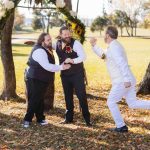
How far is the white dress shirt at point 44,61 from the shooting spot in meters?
8.47

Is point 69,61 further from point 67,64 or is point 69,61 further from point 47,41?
point 47,41

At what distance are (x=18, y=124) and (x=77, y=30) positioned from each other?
8.65 ft

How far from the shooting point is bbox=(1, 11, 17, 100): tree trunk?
12562 millimetres

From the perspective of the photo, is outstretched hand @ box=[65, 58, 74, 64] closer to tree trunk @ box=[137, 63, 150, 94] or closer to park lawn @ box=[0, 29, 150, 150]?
park lawn @ box=[0, 29, 150, 150]

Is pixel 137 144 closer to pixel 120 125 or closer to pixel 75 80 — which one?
pixel 120 125

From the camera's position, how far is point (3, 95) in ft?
42.3

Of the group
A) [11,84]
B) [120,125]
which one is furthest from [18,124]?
[11,84]

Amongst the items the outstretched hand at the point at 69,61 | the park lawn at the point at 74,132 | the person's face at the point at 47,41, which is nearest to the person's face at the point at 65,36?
the person's face at the point at 47,41

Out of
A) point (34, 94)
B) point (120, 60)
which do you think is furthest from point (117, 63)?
Result: point (34, 94)

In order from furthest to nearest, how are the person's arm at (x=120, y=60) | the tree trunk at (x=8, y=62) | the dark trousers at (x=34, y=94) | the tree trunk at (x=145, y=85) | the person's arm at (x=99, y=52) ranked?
the tree trunk at (x=145, y=85), the tree trunk at (x=8, y=62), the dark trousers at (x=34, y=94), the person's arm at (x=99, y=52), the person's arm at (x=120, y=60)

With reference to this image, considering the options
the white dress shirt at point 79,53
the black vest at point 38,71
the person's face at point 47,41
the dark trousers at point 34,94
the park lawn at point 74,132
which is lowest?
the park lawn at point 74,132

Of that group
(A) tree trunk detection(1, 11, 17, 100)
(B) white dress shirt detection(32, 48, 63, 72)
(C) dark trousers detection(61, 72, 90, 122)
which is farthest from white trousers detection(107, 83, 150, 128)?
(A) tree trunk detection(1, 11, 17, 100)

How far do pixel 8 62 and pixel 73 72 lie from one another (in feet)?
14.3

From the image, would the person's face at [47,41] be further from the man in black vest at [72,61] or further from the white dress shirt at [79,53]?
the white dress shirt at [79,53]
